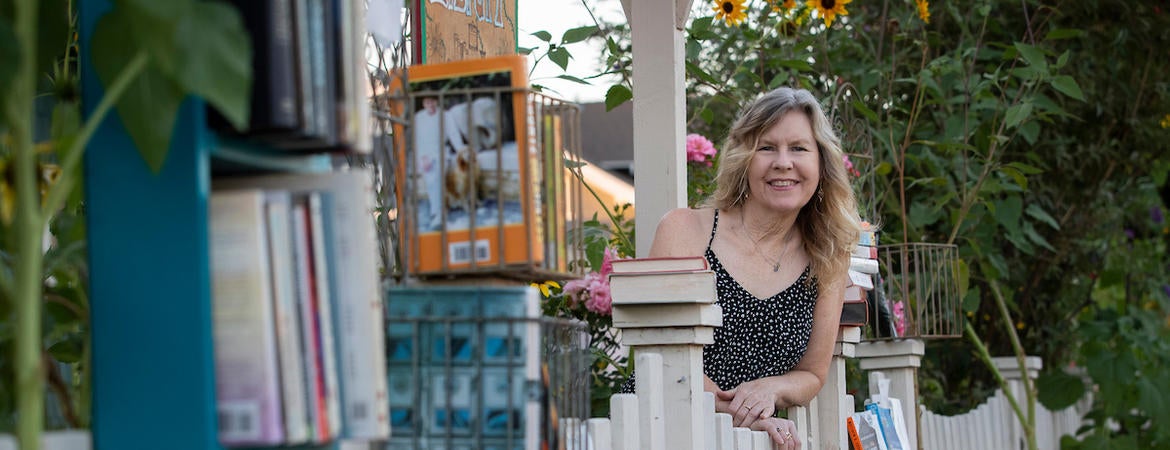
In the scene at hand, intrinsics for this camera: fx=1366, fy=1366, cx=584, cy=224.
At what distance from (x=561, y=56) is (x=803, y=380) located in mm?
926

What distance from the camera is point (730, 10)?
3.62m

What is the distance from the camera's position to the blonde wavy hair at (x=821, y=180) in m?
2.95

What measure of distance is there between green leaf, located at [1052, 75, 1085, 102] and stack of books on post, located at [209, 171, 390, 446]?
3168 mm

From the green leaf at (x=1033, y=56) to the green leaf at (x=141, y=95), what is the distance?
3.28m

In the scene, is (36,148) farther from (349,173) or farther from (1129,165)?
(1129,165)

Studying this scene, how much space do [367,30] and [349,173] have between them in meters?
0.46

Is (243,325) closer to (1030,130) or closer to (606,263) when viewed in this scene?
(606,263)

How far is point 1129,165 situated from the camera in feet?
17.3

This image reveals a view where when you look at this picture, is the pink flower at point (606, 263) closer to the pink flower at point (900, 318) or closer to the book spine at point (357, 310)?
the pink flower at point (900, 318)

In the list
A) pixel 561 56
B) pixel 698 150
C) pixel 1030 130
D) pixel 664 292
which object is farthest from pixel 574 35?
pixel 1030 130

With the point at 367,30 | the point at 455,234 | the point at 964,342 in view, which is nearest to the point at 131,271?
the point at 455,234

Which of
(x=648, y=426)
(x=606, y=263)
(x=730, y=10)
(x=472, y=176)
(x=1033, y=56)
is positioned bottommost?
(x=648, y=426)

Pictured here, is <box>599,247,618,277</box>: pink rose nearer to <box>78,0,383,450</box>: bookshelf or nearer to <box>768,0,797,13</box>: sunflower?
<box>768,0,797,13</box>: sunflower

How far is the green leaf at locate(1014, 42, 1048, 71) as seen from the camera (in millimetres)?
3873
